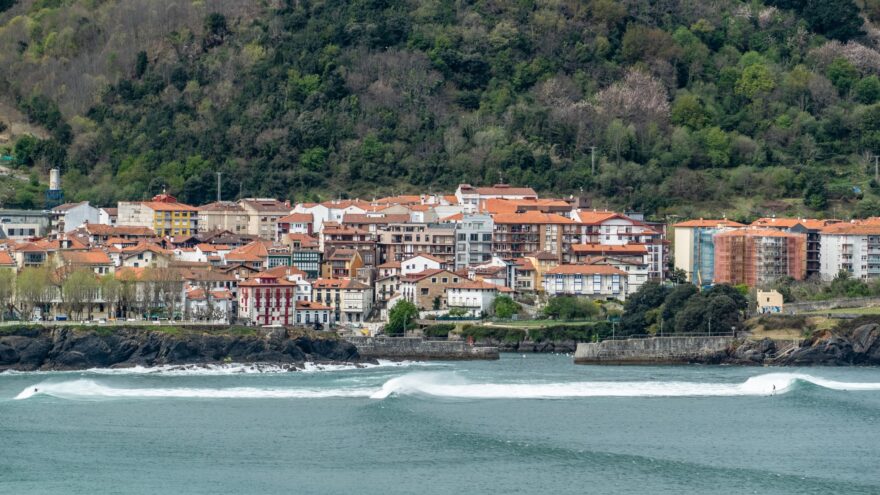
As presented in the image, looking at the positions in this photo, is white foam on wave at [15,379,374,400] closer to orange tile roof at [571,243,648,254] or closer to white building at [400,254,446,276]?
white building at [400,254,446,276]

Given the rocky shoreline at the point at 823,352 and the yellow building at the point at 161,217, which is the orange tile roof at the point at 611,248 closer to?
the rocky shoreline at the point at 823,352

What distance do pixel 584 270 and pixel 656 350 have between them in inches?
390

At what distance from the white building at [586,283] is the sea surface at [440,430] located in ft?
41.6

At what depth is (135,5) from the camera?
11856 centimetres

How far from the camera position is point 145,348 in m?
66.8

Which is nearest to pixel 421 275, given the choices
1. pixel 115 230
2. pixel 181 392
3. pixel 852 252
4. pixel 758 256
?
pixel 758 256

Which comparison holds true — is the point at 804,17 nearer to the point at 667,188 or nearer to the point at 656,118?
the point at 656,118

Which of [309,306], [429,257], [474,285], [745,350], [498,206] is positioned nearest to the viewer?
[745,350]

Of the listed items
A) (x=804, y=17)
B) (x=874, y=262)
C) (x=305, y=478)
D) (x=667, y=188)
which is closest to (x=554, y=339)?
(x=874, y=262)

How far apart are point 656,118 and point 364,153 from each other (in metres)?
15.1

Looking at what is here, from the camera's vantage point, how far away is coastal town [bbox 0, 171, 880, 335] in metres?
72.9

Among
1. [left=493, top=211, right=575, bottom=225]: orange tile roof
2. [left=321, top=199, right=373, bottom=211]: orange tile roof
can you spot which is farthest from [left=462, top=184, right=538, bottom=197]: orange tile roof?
[left=493, top=211, right=575, bottom=225]: orange tile roof

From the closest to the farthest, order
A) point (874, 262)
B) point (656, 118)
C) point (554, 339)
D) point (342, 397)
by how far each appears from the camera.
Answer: point (342, 397), point (554, 339), point (874, 262), point (656, 118)

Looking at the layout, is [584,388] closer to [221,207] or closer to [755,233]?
[755,233]
